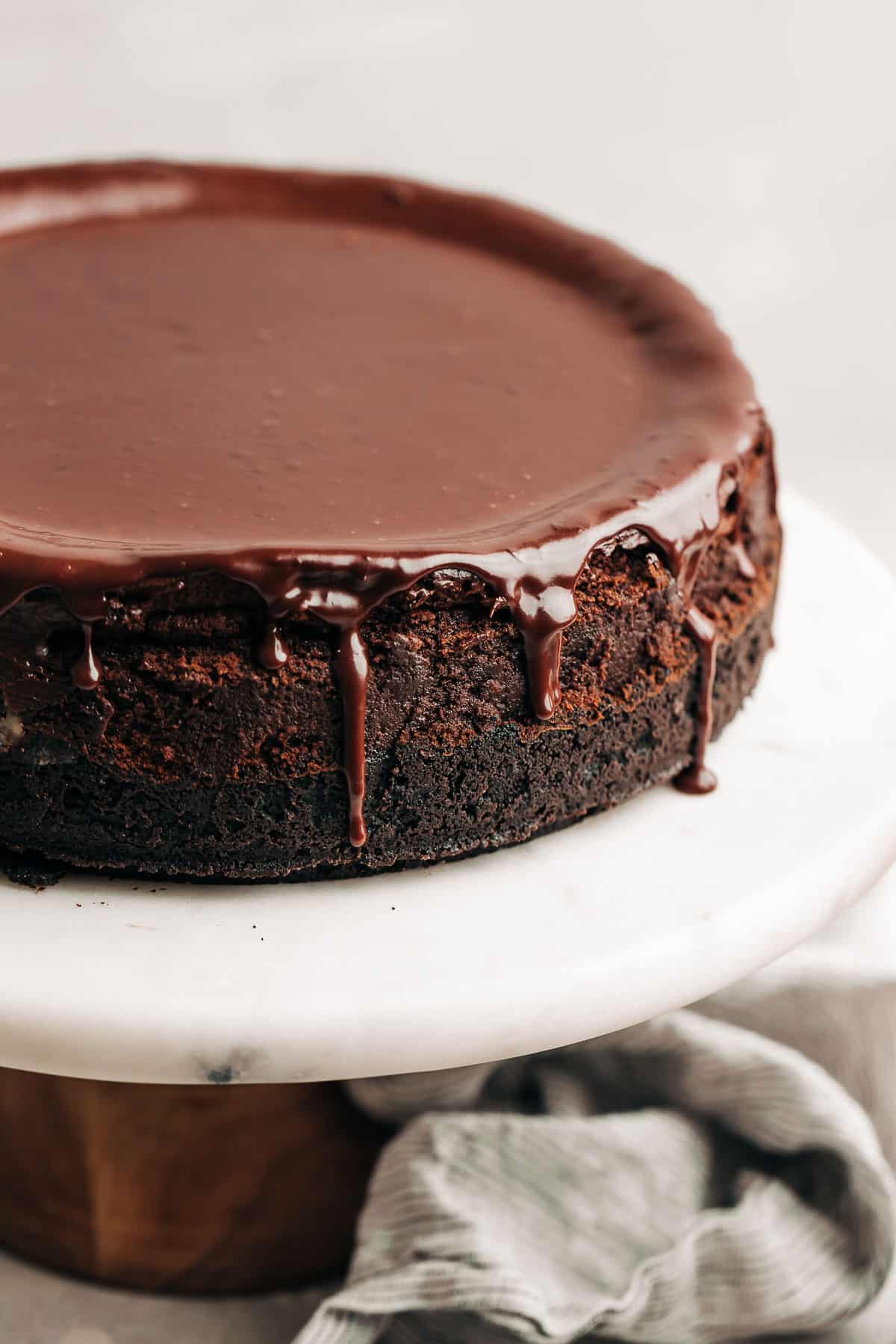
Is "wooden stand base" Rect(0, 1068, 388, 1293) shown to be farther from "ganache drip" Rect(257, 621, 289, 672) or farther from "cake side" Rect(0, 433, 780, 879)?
"ganache drip" Rect(257, 621, 289, 672)

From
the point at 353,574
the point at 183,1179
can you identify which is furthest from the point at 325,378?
the point at 183,1179

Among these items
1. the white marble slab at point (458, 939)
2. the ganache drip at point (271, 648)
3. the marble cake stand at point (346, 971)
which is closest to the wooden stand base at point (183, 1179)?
the marble cake stand at point (346, 971)

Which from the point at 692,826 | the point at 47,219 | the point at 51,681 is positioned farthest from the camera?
the point at 47,219

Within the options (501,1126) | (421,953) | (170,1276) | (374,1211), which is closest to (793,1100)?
(501,1126)

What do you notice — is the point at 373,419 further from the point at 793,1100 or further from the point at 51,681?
the point at 793,1100

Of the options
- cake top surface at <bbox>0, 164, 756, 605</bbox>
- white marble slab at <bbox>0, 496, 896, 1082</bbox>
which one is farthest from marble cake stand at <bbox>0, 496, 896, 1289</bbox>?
cake top surface at <bbox>0, 164, 756, 605</bbox>

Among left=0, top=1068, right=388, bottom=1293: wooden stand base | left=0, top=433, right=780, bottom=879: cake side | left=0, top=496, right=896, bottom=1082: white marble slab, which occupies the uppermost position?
left=0, top=433, right=780, bottom=879: cake side

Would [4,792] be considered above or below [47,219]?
below
